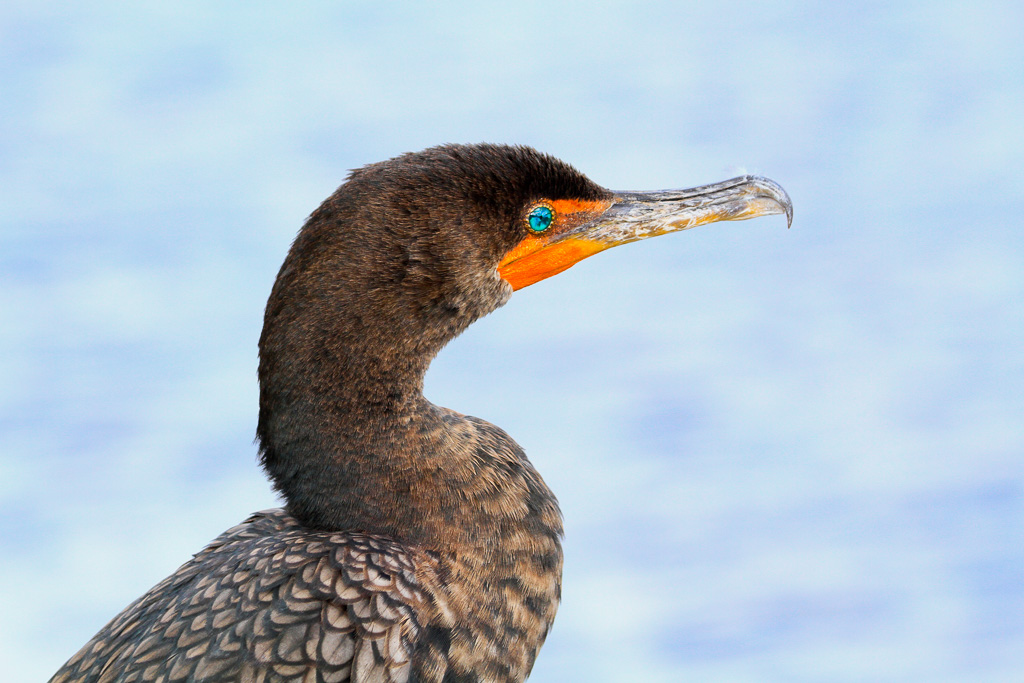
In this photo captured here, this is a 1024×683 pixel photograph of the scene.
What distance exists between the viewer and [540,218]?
362cm

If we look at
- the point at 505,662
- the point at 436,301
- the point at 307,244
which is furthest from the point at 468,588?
the point at 307,244

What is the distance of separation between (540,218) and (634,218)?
33 centimetres

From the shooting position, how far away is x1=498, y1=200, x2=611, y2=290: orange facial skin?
3637 mm

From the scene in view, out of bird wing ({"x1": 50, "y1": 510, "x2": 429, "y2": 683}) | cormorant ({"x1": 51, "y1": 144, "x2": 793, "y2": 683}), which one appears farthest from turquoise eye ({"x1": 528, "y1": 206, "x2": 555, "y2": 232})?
bird wing ({"x1": 50, "y1": 510, "x2": 429, "y2": 683})

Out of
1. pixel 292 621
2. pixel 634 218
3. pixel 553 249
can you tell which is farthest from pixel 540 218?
pixel 292 621

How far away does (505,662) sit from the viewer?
11.3 ft

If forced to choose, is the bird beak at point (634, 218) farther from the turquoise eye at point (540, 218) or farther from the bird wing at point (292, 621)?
the bird wing at point (292, 621)

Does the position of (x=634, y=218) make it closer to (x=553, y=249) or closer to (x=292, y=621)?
(x=553, y=249)

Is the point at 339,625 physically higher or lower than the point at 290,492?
lower

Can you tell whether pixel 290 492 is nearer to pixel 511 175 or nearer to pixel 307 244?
pixel 307 244

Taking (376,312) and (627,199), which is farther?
(627,199)

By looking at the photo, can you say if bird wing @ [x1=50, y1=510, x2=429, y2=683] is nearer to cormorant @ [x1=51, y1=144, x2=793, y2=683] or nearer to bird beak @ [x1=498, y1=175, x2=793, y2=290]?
cormorant @ [x1=51, y1=144, x2=793, y2=683]

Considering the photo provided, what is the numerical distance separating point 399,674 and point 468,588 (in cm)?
32

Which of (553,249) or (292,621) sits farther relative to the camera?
(553,249)
